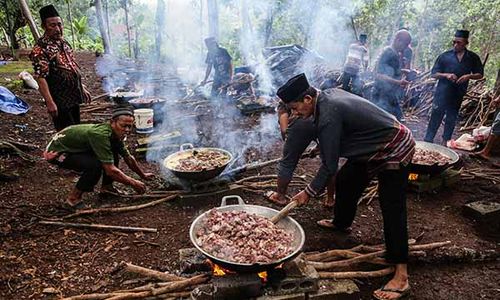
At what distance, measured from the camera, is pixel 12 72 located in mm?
11750

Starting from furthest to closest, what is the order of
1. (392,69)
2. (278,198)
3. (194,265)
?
1. (392,69)
2. (278,198)
3. (194,265)

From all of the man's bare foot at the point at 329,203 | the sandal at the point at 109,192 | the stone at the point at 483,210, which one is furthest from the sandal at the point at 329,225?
the sandal at the point at 109,192

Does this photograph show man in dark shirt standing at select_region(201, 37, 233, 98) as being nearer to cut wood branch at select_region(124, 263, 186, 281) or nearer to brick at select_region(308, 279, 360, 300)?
cut wood branch at select_region(124, 263, 186, 281)

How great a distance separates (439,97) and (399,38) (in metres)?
1.46

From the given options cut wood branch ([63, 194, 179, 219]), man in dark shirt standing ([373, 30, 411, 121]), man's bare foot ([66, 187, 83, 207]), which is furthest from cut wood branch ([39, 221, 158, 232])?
man in dark shirt standing ([373, 30, 411, 121])

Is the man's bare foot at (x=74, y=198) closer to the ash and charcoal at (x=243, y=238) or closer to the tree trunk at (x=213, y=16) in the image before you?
the ash and charcoal at (x=243, y=238)

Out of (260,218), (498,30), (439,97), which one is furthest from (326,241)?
(498,30)

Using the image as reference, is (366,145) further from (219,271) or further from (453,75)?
(453,75)

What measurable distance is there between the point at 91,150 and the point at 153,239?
148 centimetres

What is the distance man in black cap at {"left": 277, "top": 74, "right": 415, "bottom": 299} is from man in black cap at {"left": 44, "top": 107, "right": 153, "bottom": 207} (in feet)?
7.39

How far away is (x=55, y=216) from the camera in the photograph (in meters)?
4.47

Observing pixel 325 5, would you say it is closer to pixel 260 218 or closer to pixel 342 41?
pixel 342 41

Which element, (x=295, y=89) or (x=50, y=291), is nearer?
(x=295, y=89)

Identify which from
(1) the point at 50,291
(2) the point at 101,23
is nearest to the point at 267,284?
(1) the point at 50,291
